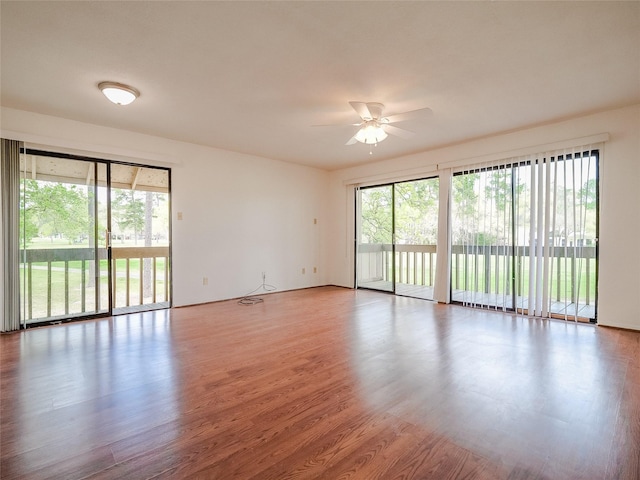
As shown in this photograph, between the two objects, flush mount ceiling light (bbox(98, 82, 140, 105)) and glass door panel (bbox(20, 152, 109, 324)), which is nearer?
flush mount ceiling light (bbox(98, 82, 140, 105))

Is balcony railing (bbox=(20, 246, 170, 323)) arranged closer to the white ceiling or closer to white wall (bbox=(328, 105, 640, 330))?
the white ceiling

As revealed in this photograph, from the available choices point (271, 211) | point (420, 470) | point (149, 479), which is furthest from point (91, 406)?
point (271, 211)

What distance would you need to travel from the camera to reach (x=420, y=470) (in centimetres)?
141

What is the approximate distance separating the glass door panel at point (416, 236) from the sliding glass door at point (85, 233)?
402cm

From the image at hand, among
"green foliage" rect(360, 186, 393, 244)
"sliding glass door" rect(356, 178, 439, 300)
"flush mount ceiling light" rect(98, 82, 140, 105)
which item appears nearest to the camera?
"flush mount ceiling light" rect(98, 82, 140, 105)

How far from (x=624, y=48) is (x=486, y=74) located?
3.05 ft

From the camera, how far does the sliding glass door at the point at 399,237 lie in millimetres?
5602

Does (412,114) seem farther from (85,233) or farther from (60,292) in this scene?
(60,292)

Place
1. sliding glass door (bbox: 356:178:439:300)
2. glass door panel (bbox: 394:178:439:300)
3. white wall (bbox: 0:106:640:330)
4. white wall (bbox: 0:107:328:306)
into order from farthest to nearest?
1. sliding glass door (bbox: 356:178:439:300)
2. glass door panel (bbox: 394:178:439:300)
3. white wall (bbox: 0:107:328:306)
4. white wall (bbox: 0:106:640:330)

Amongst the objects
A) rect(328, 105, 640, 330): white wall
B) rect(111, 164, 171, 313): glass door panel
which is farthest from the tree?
rect(328, 105, 640, 330): white wall

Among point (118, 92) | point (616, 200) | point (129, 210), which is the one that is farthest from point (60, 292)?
point (616, 200)

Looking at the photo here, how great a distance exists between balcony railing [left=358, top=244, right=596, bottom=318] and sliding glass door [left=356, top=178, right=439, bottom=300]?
0.07 feet

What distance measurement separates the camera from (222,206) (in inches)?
206

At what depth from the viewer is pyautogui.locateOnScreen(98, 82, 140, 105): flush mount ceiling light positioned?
287 cm
